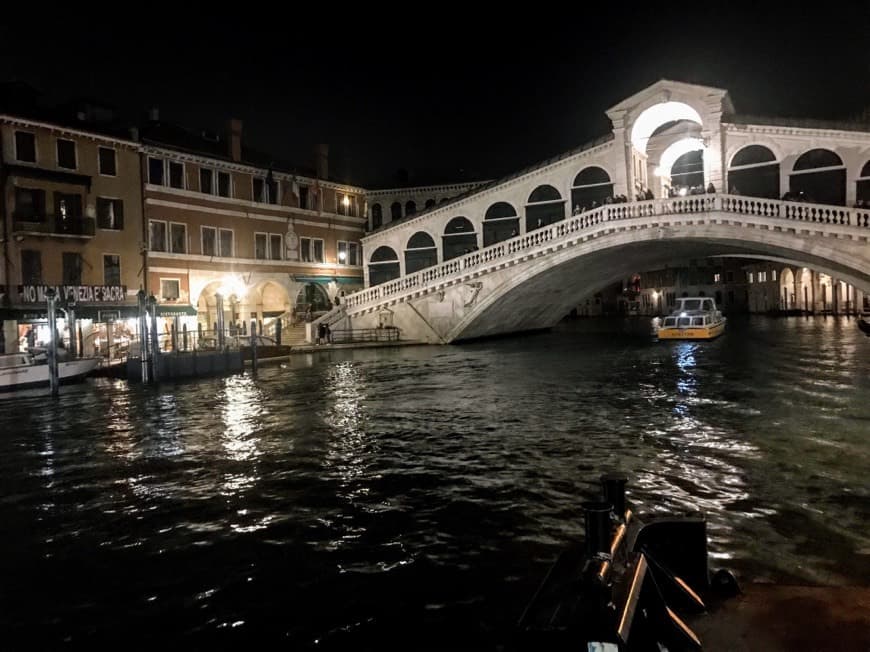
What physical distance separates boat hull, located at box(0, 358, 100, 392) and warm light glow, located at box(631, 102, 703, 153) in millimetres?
23925

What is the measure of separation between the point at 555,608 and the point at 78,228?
29.3 metres

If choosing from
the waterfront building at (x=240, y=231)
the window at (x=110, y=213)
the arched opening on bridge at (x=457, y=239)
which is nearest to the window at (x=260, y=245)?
the waterfront building at (x=240, y=231)

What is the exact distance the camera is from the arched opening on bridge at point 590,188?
3225cm

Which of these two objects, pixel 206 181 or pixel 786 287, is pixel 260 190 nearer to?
pixel 206 181

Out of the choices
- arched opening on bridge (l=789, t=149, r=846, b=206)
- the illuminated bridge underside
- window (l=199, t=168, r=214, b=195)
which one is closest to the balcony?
window (l=199, t=168, r=214, b=195)

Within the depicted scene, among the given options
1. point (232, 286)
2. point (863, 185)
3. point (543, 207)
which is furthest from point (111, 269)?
point (863, 185)

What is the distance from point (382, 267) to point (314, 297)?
169 inches

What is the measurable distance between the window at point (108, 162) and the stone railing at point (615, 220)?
39.6 feet

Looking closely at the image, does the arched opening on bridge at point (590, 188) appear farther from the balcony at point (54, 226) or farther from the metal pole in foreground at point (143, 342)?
the balcony at point (54, 226)

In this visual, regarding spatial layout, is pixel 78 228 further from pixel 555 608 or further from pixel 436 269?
pixel 555 608

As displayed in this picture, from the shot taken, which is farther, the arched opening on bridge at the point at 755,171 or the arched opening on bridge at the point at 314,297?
the arched opening on bridge at the point at 314,297

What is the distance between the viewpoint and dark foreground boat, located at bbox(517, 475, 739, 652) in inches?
99.5

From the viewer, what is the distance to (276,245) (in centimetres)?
3656

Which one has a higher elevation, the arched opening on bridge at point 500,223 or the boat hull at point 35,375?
the arched opening on bridge at point 500,223
